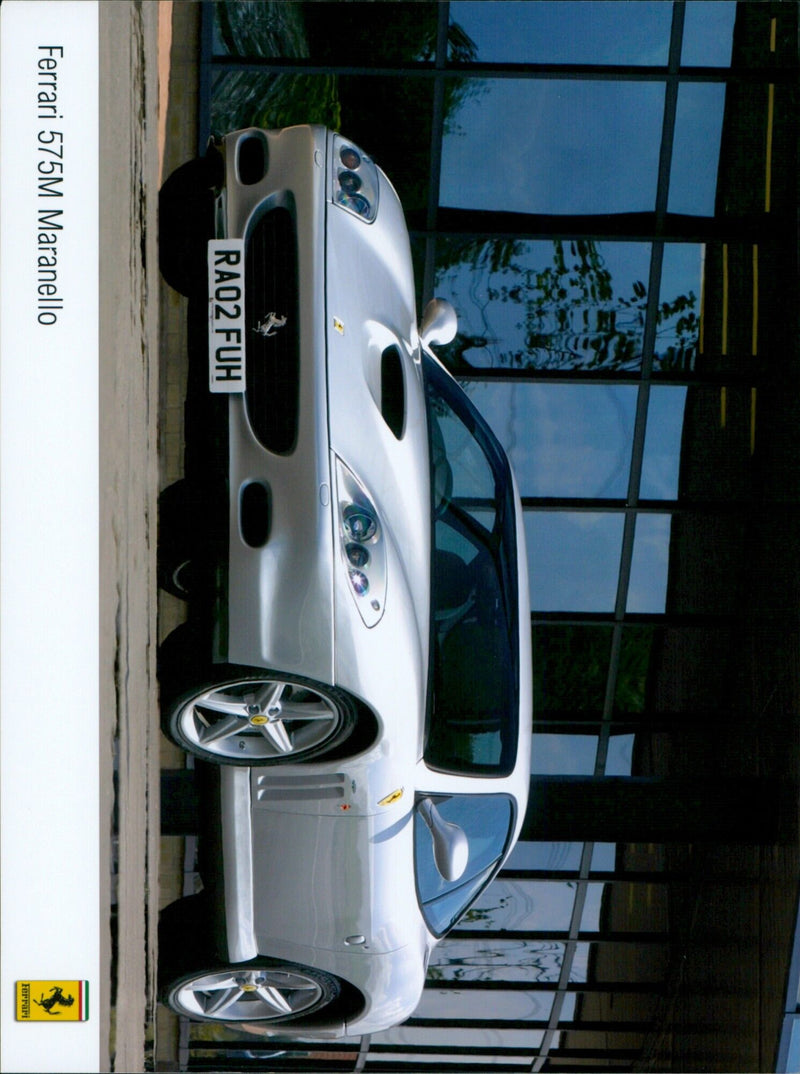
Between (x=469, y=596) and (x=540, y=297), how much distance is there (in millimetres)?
2081

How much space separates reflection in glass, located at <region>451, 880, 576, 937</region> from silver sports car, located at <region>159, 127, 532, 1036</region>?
2.16 metres

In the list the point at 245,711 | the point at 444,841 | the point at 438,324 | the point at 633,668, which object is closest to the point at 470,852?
the point at 444,841

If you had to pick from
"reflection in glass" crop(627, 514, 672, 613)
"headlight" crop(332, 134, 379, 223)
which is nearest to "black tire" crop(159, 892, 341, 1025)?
"headlight" crop(332, 134, 379, 223)

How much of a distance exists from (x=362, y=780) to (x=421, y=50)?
357 cm

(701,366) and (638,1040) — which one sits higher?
(701,366)

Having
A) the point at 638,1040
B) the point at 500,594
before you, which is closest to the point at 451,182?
the point at 500,594

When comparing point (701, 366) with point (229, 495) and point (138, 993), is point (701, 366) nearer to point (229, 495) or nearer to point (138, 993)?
point (229, 495)

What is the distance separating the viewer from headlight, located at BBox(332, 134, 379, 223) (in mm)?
3875

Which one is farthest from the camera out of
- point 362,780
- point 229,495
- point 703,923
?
point 703,923

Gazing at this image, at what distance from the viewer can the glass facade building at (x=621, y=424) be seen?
5508 mm

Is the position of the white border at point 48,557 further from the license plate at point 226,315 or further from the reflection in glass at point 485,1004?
the reflection in glass at point 485,1004

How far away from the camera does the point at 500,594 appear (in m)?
4.62

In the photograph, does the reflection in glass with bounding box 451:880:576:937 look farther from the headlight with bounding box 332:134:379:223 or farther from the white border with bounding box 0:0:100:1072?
the white border with bounding box 0:0:100:1072

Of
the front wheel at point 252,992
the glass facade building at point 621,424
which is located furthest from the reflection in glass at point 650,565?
the front wheel at point 252,992
